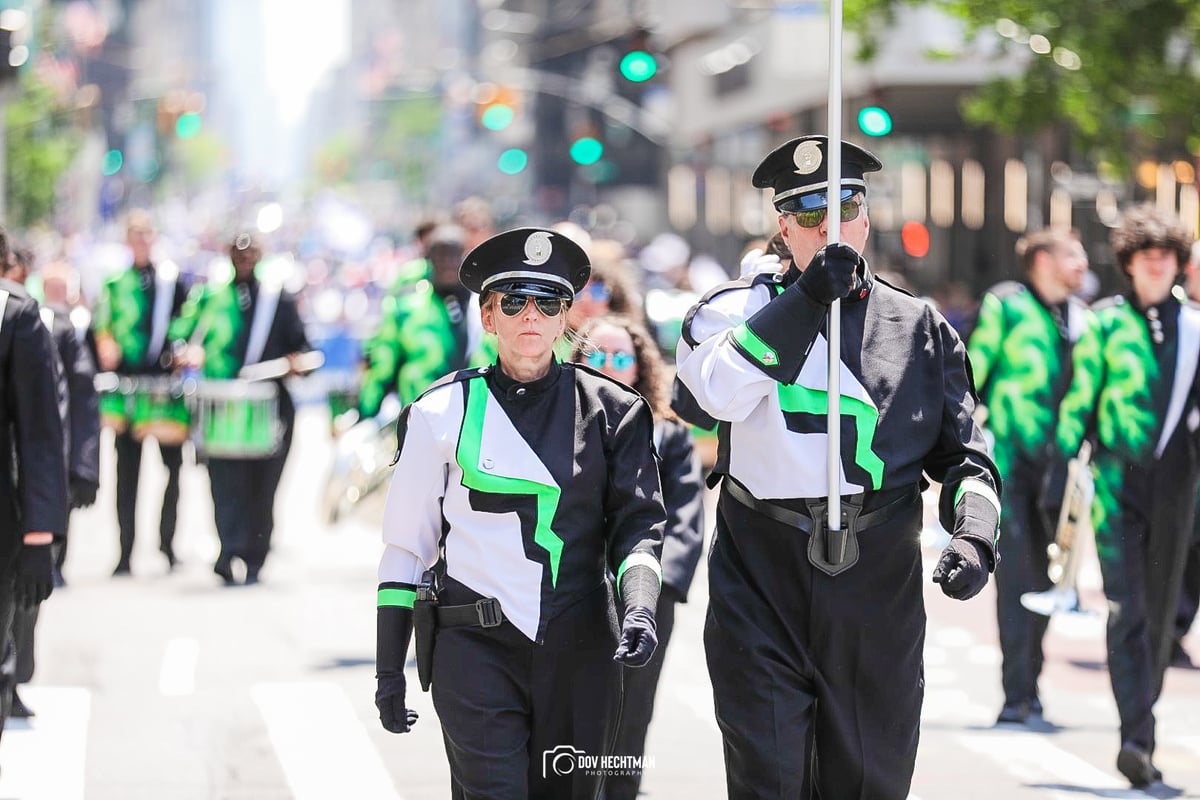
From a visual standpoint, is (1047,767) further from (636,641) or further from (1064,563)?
(636,641)

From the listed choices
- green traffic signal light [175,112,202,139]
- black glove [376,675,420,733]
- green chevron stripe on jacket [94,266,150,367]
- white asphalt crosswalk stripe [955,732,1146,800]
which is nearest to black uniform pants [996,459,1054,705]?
white asphalt crosswalk stripe [955,732,1146,800]

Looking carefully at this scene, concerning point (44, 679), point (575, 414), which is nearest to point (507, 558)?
point (575, 414)

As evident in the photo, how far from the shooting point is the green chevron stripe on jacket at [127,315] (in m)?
13.4

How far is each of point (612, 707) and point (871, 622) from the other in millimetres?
626

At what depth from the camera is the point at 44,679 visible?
32.0 feet

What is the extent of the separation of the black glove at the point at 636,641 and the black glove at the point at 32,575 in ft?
7.99

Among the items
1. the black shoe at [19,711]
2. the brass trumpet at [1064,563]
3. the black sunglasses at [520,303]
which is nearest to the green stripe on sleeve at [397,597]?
the black sunglasses at [520,303]

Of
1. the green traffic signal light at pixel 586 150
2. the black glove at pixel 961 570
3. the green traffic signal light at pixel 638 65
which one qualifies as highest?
the green traffic signal light at pixel 638 65

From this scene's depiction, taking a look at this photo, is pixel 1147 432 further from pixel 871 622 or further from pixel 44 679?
pixel 44 679

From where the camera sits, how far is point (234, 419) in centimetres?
1279

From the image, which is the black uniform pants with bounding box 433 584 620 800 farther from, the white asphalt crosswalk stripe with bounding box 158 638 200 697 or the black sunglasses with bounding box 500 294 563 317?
the white asphalt crosswalk stripe with bounding box 158 638 200 697

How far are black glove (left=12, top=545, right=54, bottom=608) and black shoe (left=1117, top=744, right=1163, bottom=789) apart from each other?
12.0ft

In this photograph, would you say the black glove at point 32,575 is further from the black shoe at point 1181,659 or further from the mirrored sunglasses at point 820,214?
the black shoe at point 1181,659

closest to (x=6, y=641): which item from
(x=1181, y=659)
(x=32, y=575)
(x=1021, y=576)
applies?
(x=32, y=575)
